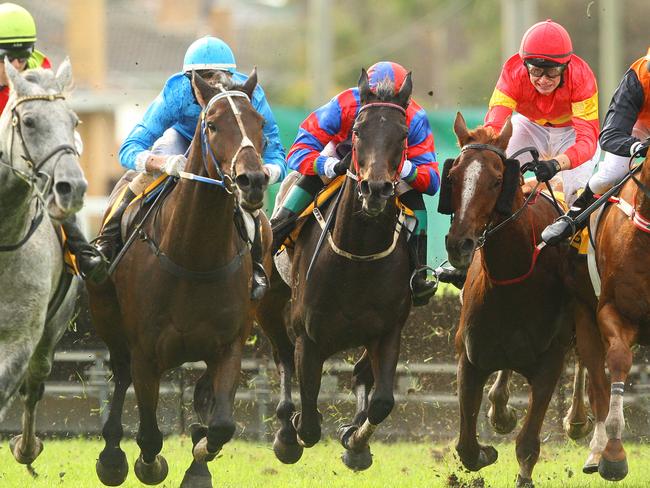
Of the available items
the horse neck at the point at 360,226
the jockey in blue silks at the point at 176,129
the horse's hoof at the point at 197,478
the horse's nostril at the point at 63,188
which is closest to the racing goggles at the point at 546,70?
the horse neck at the point at 360,226

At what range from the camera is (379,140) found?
8227 millimetres

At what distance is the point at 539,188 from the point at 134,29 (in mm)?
48709

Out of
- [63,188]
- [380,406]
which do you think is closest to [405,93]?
[380,406]

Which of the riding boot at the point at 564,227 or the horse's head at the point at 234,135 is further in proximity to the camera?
the riding boot at the point at 564,227

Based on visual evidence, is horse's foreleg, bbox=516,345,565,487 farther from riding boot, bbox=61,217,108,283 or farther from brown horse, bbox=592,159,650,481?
riding boot, bbox=61,217,108,283

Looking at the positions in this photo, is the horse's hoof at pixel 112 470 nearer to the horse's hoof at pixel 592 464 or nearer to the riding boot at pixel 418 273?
the riding boot at pixel 418 273

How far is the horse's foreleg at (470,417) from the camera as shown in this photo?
929 cm

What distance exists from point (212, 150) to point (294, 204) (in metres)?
1.77

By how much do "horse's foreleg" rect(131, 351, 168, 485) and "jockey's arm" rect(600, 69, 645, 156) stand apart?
3.00 meters

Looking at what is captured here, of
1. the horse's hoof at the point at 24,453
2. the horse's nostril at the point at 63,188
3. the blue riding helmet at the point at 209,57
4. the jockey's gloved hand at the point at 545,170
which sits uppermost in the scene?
the blue riding helmet at the point at 209,57

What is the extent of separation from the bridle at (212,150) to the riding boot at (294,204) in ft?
4.83

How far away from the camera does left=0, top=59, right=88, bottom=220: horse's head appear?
6.76 meters

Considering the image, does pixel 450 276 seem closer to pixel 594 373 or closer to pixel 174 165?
pixel 594 373

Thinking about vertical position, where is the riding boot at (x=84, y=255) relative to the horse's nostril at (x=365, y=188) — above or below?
below
